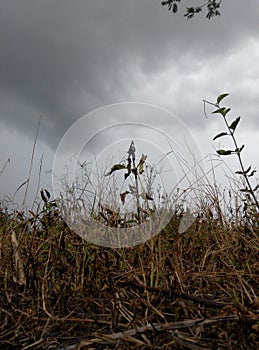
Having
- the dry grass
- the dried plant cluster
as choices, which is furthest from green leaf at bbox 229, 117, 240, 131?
the dry grass

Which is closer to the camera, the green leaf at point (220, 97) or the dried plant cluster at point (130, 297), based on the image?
the dried plant cluster at point (130, 297)

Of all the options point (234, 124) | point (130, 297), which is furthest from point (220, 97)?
point (130, 297)

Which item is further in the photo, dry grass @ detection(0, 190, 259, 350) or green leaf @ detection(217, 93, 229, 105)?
green leaf @ detection(217, 93, 229, 105)

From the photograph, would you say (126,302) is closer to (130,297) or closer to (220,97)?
(130,297)

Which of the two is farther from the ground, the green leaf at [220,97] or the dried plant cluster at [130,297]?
the green leaf at [220,97]

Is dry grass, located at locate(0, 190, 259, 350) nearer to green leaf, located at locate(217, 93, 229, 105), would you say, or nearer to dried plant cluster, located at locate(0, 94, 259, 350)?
dried plant cluster, located at locate(0, 94, 259, 350)

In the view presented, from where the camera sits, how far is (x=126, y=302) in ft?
5.67

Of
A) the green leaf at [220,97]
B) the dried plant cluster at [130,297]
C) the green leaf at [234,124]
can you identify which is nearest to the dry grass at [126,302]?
the dried plant cluster at [130,297]

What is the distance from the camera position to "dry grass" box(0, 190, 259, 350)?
141 centimetres

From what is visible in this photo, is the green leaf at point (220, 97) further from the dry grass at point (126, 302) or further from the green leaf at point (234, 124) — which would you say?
the dry grass at point (126, 302)

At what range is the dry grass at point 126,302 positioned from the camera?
1.41 meters

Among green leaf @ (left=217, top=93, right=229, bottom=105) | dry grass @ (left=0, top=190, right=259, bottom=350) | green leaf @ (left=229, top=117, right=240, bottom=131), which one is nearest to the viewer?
dry grass @ (left=0, top=190, right=259, bottom=350)

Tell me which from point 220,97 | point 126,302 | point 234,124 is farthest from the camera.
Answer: point 220,97

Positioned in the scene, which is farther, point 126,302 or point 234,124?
point 234,124
